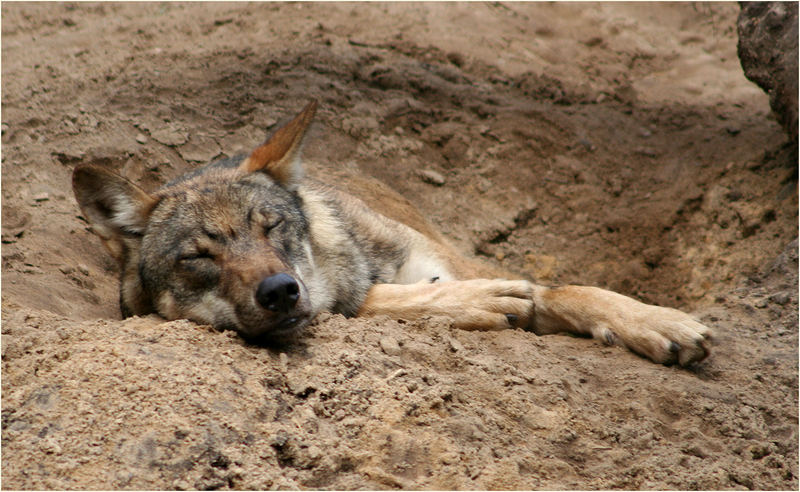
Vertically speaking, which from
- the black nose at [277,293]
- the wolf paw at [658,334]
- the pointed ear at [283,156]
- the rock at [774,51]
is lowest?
the black nose at [277,293]

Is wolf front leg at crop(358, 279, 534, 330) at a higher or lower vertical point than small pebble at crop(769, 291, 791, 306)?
lower

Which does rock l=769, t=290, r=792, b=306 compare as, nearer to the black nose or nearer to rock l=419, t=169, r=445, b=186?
the black nose

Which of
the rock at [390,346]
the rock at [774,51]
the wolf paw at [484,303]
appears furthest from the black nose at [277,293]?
the rock at [774,51]

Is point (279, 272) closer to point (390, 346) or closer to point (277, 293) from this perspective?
point (277, 293)

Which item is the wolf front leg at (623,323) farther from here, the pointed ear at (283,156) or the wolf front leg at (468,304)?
the pointed ear at (283,156)

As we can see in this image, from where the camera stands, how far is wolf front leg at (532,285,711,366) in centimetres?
374

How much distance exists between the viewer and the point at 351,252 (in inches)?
180

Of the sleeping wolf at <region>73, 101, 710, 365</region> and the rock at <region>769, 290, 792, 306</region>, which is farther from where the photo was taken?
the rock at <region>769, 290, 792, 306</region>

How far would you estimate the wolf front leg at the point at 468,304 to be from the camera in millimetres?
4066

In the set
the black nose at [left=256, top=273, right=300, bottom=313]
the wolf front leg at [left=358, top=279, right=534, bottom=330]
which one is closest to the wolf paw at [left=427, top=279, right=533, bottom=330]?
the wolf front leg at [left=358, top=279, right=534, bottom=330]

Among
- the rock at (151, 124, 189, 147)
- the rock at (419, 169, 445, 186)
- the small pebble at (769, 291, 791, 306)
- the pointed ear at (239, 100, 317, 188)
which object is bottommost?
the rock at (151, 124, 189, 147)

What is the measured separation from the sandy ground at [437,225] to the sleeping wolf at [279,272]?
7.4 inches

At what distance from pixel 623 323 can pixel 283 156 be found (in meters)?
2.25

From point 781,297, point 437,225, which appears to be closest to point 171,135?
point 437,225
